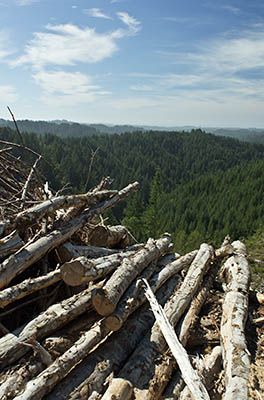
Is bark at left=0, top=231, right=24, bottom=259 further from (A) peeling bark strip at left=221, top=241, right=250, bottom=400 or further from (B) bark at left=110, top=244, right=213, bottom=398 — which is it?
(A) peeling bark strip at left=221, top=241, right=250, bottom=400

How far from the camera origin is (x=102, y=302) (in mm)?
3652

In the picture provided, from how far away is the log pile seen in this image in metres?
3.09

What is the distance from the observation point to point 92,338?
3.43 metres

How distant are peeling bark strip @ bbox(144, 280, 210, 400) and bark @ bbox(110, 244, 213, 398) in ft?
0.61

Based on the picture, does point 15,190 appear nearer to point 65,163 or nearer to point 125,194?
→ point 125,194

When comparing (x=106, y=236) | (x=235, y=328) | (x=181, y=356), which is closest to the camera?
(x=181, y=356)

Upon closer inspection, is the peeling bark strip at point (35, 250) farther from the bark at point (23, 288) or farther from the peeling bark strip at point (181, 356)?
the peeling bark strip at point (181, 356)

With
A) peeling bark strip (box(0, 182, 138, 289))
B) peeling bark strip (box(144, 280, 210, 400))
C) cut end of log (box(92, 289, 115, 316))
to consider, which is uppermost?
peeling bark strip (box(0, 182, 138, 289))

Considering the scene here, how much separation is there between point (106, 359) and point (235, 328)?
6.16 ft

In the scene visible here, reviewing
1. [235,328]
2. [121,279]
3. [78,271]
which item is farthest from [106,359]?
[235,328]

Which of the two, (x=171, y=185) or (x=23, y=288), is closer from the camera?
(x=23, y=288)

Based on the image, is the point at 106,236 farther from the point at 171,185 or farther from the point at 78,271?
the point at 171,185

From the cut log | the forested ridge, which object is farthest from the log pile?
the forested ridge

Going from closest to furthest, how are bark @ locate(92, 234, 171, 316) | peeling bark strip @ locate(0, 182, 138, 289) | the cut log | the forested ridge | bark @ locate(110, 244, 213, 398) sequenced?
the cut log, bark @ locate(110, 244, 213, 398), bark @ locate(92, 234, 171, 316), peeling bark strip @ locate(0, 182, 138, 289), the forested ridge
